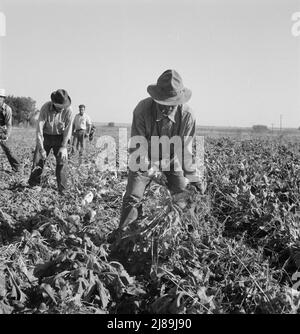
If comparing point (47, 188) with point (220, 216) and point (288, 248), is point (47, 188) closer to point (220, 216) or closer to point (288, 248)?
point (220, 216)

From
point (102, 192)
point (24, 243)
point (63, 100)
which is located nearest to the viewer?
point (24, 243)

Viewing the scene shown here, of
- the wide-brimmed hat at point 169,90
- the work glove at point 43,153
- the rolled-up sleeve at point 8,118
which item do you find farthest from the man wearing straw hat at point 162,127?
the rolled-up sleeve at point 8,118

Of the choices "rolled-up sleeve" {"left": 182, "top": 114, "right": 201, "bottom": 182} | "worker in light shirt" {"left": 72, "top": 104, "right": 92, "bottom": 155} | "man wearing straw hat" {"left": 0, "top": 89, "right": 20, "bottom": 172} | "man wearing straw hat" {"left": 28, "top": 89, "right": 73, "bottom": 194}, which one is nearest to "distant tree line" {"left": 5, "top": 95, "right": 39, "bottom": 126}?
"worker in light shirt" {"left": 72, "top": 104, "right": 92, "bottom": 155}

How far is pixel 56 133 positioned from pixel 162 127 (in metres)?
2.33

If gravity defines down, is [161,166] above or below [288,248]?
above

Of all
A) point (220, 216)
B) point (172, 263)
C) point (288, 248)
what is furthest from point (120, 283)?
point (220, 216)

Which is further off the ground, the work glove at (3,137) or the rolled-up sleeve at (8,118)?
the rolled-up sleeve at (8,118)

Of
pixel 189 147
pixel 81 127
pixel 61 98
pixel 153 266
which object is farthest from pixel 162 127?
pixel 81 127

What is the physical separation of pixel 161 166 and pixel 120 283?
128cm

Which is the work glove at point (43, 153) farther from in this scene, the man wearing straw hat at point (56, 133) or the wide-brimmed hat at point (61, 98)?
the wide-brimmed hat at point (61, 98)

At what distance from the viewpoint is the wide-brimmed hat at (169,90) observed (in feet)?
11.3

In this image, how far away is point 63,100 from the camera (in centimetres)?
532

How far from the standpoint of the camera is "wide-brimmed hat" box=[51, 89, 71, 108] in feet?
17.3

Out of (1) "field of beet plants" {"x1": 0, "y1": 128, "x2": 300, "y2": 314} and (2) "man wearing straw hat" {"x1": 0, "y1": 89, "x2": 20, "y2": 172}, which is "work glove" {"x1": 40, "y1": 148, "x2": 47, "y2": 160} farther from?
(2) "man wearing straw hat" {"x1": 0, "y1": 89, "x2": 20, "y2": 172}
